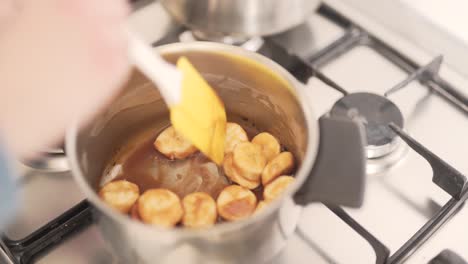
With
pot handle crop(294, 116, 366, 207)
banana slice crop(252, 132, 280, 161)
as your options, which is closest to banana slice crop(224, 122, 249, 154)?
banana slice crop(252, 132, 280, 161)

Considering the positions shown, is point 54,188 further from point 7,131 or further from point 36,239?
point 7,131

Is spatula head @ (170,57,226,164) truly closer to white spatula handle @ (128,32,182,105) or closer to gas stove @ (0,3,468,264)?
white spatula handle @ (128,32,182,105)

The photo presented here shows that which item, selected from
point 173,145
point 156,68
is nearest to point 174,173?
point 173,145

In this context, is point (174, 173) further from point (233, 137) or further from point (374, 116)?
point (374, 116)

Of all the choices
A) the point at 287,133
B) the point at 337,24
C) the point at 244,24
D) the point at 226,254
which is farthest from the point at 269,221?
the point at 337,24

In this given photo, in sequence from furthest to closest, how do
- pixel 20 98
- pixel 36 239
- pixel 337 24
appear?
1. pixel 337 24
2. pixel 36 239
3. pixel 20 98
